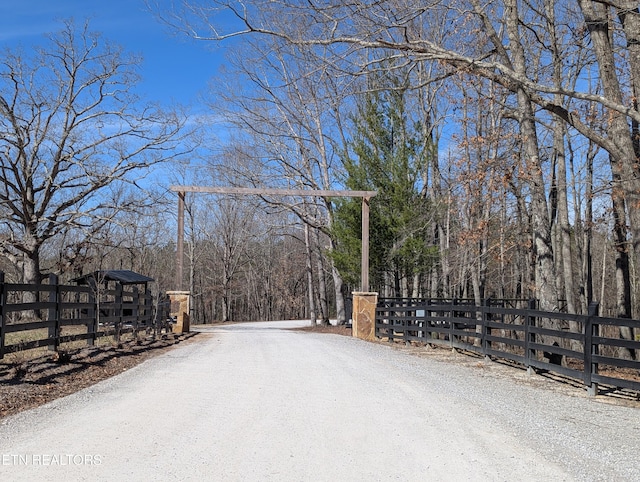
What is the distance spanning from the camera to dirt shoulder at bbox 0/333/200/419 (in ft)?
22.4

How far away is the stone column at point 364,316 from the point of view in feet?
62.6

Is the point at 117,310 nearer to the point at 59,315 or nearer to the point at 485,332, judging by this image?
the point at 59,315

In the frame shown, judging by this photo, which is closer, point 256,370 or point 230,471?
point 230,471

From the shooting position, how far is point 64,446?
4.80m

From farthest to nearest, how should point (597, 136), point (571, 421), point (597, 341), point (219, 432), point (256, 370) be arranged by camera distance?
point (597, 136) → point (256, 370) → point (597, 341) → point (571, 421) → point (219, 432)

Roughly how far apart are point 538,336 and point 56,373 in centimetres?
1089

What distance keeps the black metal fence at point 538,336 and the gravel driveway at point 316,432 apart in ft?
2.24

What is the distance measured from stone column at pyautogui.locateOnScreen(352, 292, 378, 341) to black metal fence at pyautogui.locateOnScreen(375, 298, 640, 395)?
25 centimetres

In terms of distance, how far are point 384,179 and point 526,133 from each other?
9.56 m

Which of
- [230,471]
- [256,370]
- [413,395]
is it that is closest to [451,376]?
[413,395]

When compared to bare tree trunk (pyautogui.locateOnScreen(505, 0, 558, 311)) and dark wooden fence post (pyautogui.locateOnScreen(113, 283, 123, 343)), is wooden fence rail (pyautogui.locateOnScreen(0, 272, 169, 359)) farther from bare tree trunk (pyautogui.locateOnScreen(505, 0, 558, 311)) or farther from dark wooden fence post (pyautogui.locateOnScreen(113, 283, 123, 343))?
bare tree trunk (pyautogui.locateOnScreen(505, 0, 558, 311))

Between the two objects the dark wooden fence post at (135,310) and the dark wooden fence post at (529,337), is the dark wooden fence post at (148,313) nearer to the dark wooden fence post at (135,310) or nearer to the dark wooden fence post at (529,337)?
the dark wooden fence post at (135,310)

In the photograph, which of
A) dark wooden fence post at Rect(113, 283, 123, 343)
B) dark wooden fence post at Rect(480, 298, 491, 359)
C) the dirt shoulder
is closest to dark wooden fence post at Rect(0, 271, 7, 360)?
the dirt shoulder

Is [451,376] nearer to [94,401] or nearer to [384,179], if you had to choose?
[94,401]
